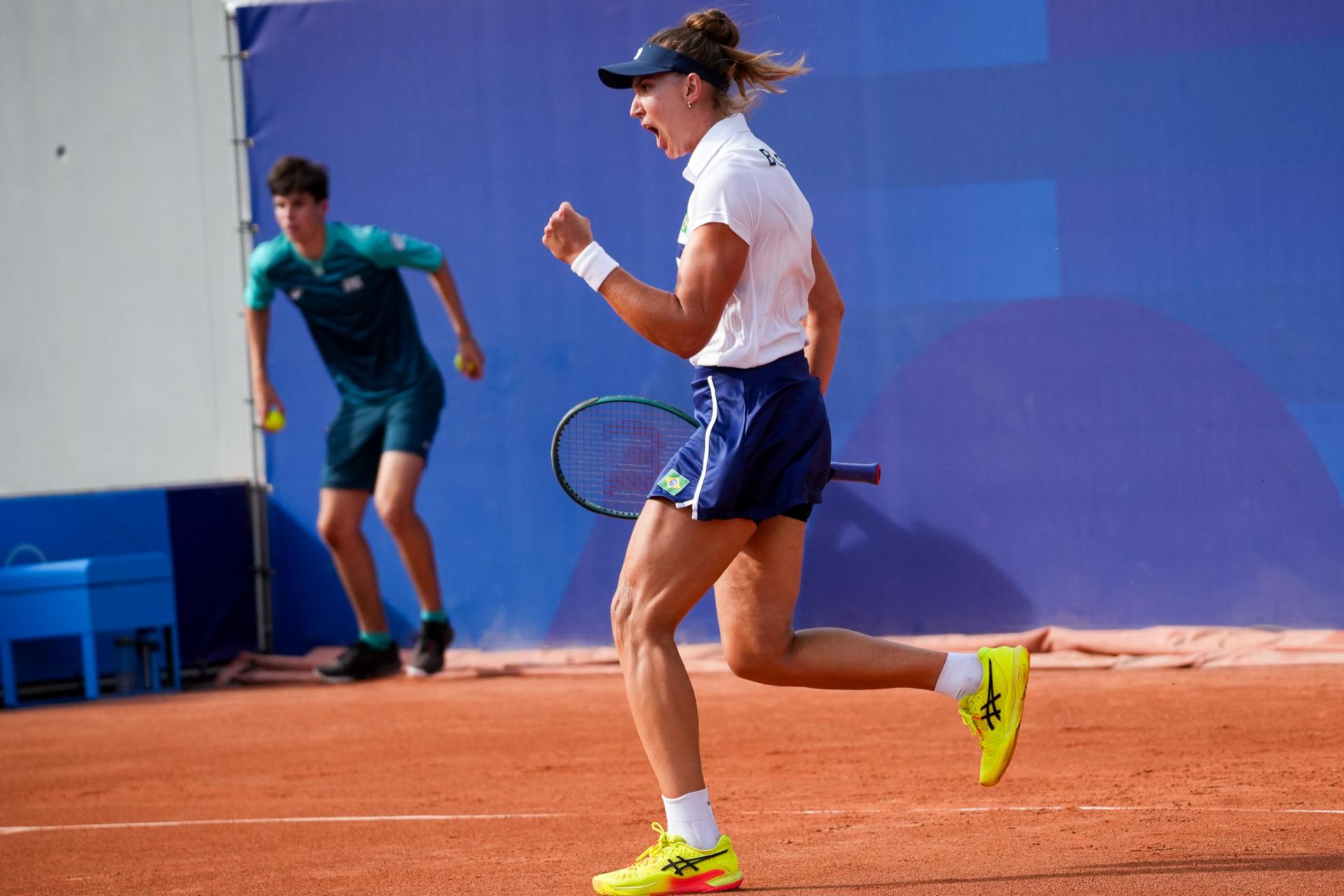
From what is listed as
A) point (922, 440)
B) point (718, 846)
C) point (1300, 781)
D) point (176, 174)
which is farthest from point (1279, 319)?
point (176, 174)

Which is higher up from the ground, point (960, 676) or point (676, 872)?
point (960, 676)

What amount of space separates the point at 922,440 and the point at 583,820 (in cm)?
374

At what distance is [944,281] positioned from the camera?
7.87 m

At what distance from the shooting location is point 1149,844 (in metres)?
3.83

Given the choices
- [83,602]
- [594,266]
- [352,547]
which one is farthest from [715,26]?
[83,602]

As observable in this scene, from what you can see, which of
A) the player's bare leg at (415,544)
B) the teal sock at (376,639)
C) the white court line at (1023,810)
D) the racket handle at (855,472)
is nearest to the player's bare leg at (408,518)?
the player's bare leg at (415,544)

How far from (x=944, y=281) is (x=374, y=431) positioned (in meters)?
3.03

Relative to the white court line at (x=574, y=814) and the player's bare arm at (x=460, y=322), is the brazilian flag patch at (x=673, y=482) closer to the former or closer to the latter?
the white court line at (x=574, y=814)

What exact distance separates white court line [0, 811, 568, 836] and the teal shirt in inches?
139

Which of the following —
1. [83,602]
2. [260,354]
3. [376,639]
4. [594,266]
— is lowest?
[376,639]

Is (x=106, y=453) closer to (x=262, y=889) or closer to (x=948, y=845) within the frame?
(x=262, y=889)

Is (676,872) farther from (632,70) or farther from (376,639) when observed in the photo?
(376,639)

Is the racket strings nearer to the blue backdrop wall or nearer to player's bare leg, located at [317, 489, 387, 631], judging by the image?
the blue backdrop wall

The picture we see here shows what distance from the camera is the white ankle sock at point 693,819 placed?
3.40 m
